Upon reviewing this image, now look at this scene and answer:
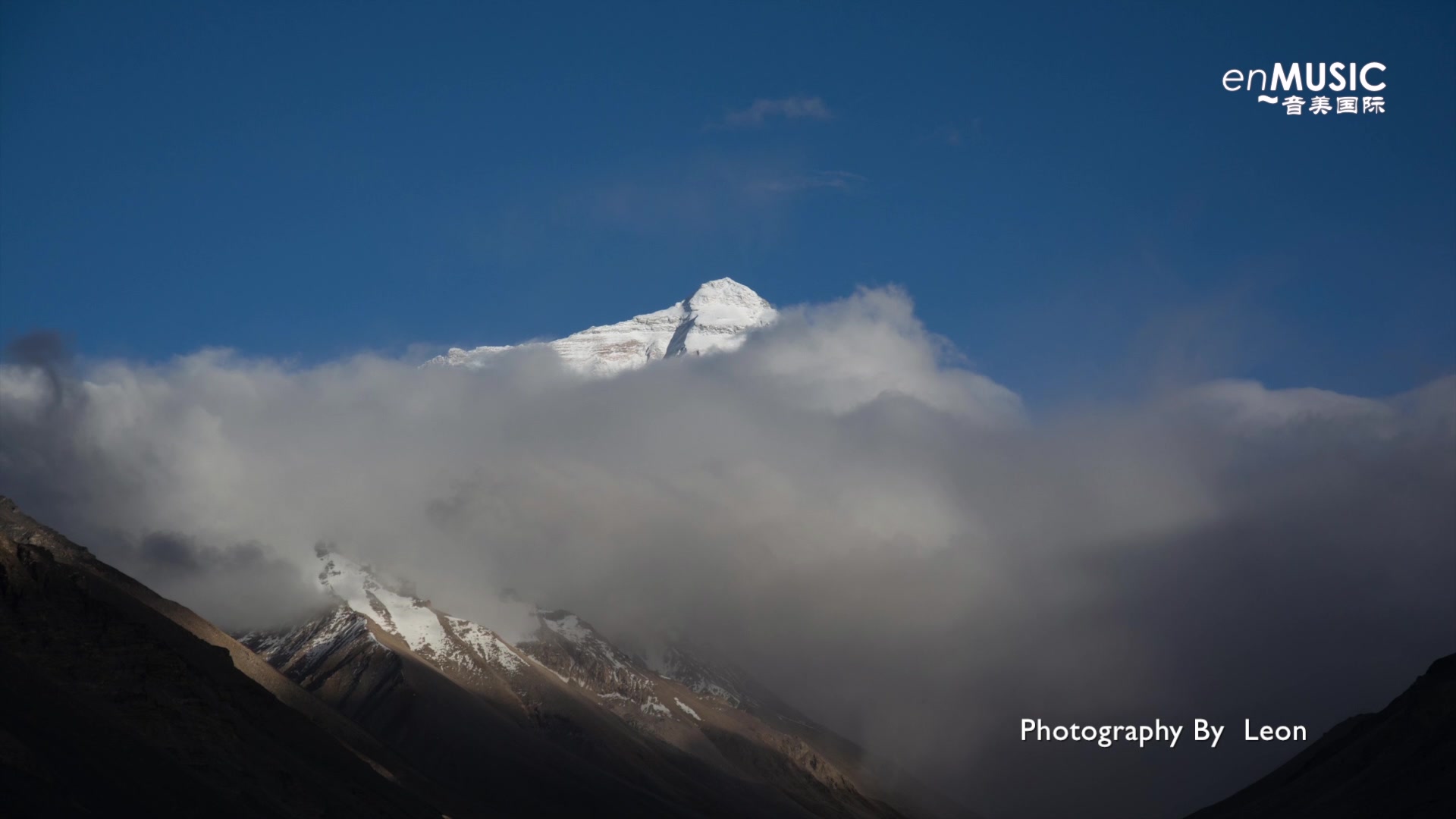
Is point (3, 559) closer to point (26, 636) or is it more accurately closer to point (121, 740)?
point (26, 636)

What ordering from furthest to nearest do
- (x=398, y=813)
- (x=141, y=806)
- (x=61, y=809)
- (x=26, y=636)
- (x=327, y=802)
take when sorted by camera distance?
(x=398, y=813)
(x=327, y=802)
(x=26, y=636)
(x=141, y=806)
(x=61, y=809)

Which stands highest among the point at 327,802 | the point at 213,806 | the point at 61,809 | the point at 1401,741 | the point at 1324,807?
the point at 1401,741

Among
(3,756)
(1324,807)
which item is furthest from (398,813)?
(1324,807)

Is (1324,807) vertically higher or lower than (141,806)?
higher

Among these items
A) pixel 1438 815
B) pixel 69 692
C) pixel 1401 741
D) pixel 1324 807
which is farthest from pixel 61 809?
pixel 1401 741

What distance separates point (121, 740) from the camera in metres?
145

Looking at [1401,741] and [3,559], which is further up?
[1401,741]

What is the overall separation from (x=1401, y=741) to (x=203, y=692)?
176919 millimetres

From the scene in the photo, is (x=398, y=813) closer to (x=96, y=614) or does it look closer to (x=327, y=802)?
(x=327, y=802)

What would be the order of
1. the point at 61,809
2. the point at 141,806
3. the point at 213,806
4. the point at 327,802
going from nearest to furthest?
the point at 61,809
the point at 141,806
the point at 213,806
the point at 327,802

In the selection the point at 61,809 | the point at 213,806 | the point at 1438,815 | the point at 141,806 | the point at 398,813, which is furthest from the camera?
the point at 398,813

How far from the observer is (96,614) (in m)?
185

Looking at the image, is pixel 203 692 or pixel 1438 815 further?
pixel 203 692

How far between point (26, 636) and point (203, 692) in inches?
952
